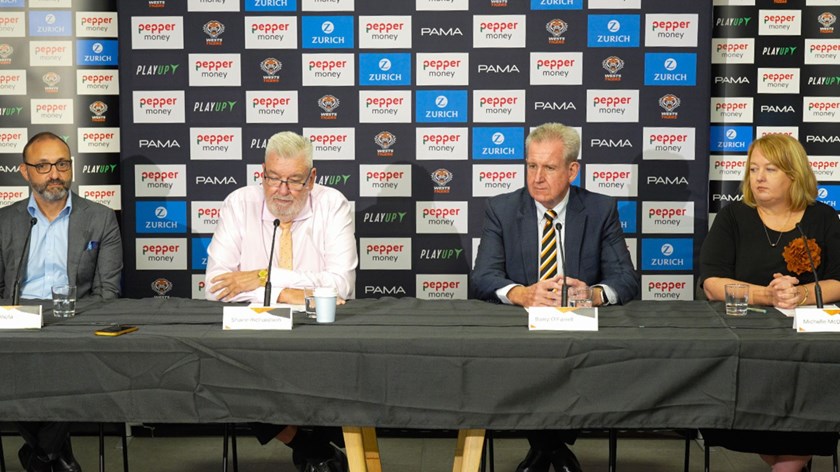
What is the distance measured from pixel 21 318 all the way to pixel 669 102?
10.7 ft

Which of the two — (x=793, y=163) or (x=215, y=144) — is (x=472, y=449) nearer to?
(x=793, y=163)

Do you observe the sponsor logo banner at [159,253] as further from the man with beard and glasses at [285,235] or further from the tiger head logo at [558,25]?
the tiger head logo at [558,25]

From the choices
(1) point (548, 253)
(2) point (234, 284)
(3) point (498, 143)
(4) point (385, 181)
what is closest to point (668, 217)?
(3) point (498, 143)

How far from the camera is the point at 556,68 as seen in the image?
445 cm

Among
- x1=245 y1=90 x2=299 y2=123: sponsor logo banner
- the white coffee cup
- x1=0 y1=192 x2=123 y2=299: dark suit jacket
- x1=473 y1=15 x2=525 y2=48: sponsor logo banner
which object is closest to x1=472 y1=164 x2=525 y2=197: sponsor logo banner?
x1=473 y1=15 x2=525 y2=48: sponsor logo banner

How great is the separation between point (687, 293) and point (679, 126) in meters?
0.88

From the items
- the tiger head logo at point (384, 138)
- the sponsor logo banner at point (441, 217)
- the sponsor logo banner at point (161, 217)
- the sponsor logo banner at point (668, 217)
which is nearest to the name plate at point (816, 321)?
the sponsor logo banner at point (668, 217)

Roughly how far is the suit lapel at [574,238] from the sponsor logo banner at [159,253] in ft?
7.21

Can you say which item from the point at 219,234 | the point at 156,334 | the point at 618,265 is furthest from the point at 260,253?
the point at 618,265

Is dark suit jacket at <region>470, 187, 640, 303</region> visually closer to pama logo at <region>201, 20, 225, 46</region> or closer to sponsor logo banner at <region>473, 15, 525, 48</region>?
sponsor logo banner at <region>473, 15, 525, 48</region>

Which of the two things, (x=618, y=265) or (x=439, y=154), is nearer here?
(x=618, y=265)

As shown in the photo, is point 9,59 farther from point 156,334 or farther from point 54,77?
point 156,334

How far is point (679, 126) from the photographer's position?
4.42 metres

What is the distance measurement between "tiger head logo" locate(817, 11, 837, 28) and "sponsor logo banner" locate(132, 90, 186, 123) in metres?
3.39
